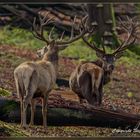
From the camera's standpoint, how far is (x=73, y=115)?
37.7ft

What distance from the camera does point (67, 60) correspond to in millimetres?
16578

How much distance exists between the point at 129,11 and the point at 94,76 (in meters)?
7.19

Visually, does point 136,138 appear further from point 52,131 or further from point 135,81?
point 135,81

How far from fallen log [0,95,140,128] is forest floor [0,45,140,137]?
0.13 m

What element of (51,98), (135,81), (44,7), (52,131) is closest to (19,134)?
(52,131)

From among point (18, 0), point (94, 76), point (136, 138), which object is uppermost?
point (18, 0)

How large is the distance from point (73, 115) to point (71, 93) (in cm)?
138

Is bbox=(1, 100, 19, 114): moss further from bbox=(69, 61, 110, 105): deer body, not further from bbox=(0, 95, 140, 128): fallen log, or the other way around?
bbox=(69, 61, 110, 105): deer body

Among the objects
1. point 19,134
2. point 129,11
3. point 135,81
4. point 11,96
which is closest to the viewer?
point 19,134

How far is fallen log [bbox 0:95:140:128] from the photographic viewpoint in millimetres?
11227

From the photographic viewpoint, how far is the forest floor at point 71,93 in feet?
35.6

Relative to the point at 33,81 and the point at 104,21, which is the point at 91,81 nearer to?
the point at 33,81

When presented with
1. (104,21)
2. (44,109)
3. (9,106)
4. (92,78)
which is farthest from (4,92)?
(104,21)

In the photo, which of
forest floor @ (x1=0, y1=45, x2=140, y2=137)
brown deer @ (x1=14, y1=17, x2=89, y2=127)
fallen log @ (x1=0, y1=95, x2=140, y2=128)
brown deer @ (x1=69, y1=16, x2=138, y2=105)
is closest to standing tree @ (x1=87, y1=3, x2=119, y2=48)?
forest floor @ (x1=0, y1=45, x2=140, y2=137)
